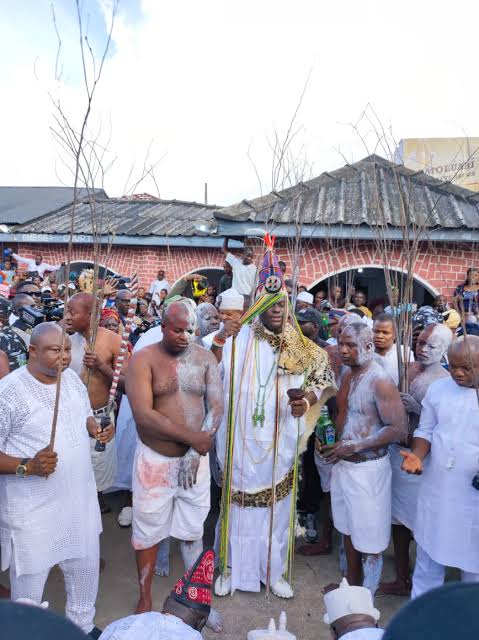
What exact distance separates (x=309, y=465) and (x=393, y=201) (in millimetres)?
7143

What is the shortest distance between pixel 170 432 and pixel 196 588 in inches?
52.7

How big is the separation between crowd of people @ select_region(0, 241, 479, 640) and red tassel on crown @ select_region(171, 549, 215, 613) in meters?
0.09

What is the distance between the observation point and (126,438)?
4824 millimetres

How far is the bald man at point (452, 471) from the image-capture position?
2.81 metres

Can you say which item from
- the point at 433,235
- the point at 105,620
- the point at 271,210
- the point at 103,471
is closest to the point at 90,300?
the point at 103,471

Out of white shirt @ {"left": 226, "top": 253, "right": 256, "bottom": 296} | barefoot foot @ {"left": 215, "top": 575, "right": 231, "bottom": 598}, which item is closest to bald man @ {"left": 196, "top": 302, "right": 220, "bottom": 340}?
barefoot foot @ {"left": 215, "top": 575, "right": 231, "bottom": 598}

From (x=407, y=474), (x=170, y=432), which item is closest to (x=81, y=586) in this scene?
(x=170, y=432)

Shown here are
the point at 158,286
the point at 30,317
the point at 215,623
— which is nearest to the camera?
the point at 215,623

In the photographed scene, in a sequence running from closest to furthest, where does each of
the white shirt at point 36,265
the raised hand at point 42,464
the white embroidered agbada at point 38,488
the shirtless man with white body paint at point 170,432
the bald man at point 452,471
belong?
the raised hand at point 42,464
the white embroidered agbada at point 38,488
the bald man at point 452,471
the shirtless man with white body paint at point 170,432
the white shirt at point 36,265

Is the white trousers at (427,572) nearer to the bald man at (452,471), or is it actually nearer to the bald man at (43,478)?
the bald man at (452,471)

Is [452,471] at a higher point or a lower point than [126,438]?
higher

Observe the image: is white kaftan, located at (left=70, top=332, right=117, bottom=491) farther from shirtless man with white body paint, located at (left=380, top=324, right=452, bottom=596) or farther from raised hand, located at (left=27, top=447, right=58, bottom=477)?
shirtless man with white body paint, located at (left=380, top=324, right=452, bottom=596)

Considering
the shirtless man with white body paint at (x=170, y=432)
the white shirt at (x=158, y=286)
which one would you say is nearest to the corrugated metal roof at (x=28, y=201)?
the white shirt at (x=158, y=286)

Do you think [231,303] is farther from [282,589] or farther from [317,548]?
[282,589]
